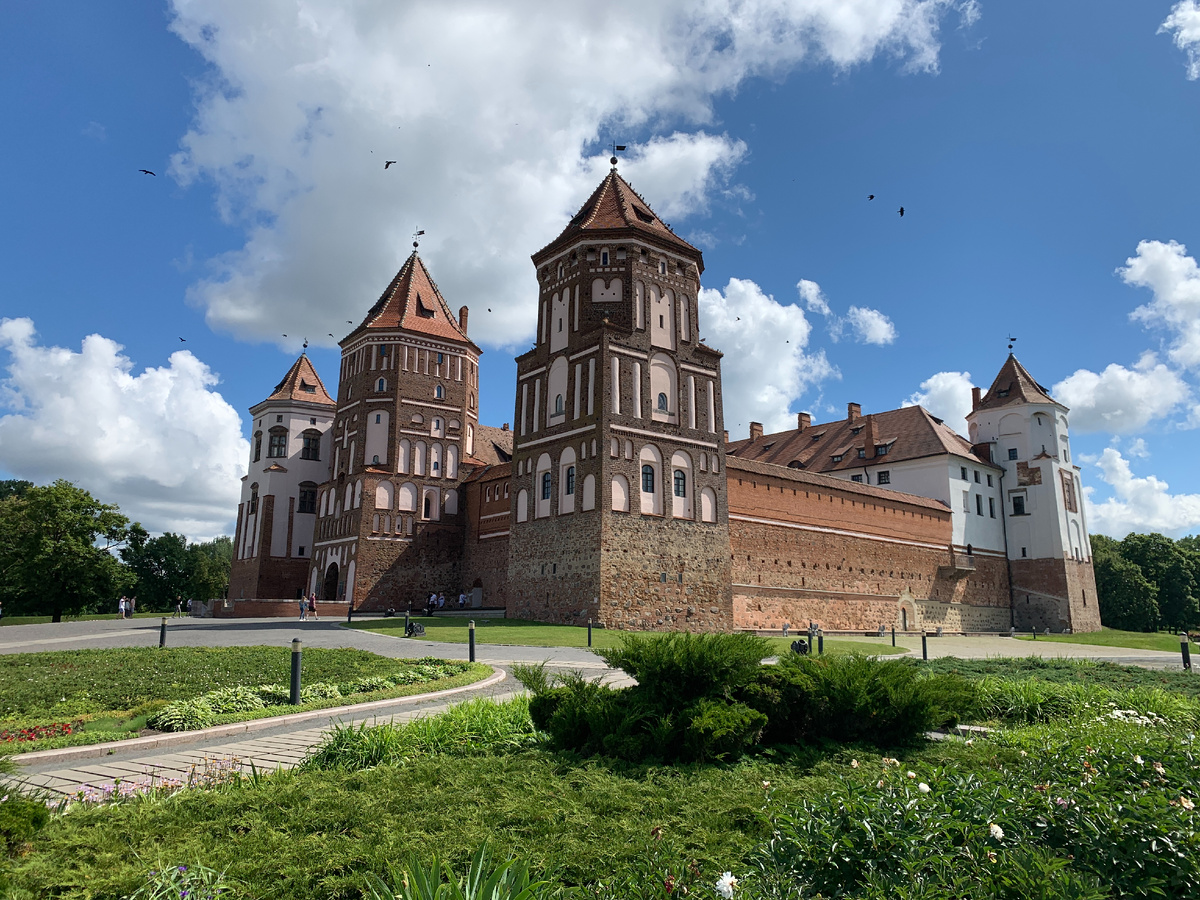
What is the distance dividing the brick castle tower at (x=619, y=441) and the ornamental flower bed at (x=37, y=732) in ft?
74.0

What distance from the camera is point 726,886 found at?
348 centimetres

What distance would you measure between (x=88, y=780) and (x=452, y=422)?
41.5m

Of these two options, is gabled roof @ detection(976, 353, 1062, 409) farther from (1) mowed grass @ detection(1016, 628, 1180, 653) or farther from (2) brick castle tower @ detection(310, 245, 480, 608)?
(2) brick castle tower @ detection(310, 245, 480, 608)

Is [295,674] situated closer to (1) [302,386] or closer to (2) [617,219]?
(2) [617,219]

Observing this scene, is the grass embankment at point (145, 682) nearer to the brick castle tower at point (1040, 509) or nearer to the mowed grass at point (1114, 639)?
the mowed grass at point (1114, 639)

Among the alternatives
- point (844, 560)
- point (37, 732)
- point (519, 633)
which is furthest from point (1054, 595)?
point (37, 732)

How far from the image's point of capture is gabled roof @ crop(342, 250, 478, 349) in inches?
1879

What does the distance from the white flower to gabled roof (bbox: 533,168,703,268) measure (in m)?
33.9

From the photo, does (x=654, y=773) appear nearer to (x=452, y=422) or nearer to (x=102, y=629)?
(x=102, y=629)

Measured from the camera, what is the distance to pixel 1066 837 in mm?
4066

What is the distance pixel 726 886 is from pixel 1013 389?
64.3 meters

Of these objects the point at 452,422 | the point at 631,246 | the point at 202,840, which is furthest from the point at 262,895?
the point at 452,422

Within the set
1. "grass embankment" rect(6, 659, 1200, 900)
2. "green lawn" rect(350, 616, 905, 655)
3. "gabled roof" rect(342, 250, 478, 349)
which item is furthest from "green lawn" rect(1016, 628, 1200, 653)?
"grass embankment" rect(6, 659, 1200, 900)

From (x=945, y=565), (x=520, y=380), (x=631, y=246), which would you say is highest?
(x=631, y=246)
